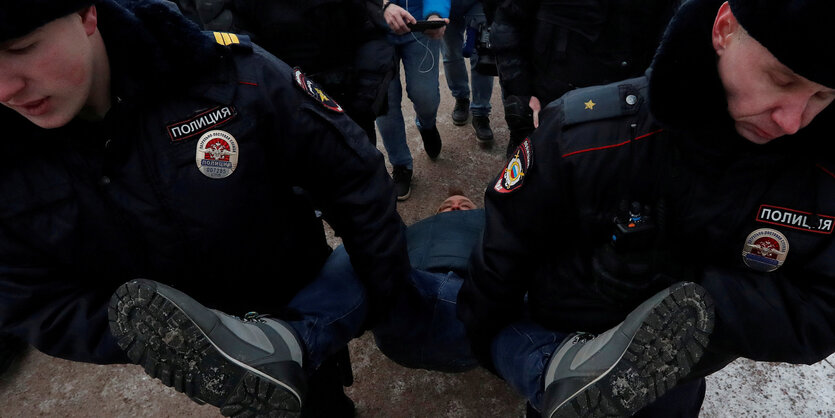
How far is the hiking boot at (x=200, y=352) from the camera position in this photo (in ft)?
3.29

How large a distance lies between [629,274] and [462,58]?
2.72 meters

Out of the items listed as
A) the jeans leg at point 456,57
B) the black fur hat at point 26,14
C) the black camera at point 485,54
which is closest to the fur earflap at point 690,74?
the black fur hat at point 26,14

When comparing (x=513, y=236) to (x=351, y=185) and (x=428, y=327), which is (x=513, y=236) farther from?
(x=428, y=327)

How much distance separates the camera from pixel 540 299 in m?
1.48

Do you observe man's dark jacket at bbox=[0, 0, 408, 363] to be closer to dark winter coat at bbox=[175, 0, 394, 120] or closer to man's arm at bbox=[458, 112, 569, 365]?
man's arm at bbox=[458, 112, 569, 365]

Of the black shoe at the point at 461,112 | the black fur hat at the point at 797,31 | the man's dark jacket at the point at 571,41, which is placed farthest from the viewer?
the black shoe at the point at 461,112

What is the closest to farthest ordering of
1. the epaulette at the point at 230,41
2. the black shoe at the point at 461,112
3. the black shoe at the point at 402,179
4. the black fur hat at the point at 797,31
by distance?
the black fur hat at the point at 797,31 < the epaulette at the point at 230,41 < the black shoe at the point at 402,179 < the black shoe at the point at 461,112

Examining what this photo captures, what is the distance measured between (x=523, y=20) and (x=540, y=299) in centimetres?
134

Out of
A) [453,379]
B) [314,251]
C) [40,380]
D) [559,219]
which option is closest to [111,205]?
[314,251]

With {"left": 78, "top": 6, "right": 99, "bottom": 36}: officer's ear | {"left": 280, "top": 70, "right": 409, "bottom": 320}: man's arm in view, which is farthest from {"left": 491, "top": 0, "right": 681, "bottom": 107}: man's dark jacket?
{"left": 78, "top": 6, "right": 99, "bottom": 36}: officer's ear

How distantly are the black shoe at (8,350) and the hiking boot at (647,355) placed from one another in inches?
103

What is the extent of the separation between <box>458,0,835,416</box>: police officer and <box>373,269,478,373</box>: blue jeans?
1.54 feet

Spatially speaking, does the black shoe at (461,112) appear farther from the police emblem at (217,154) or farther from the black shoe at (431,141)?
the police emblem at (217,154)

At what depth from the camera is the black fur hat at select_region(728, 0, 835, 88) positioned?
0.80 m
